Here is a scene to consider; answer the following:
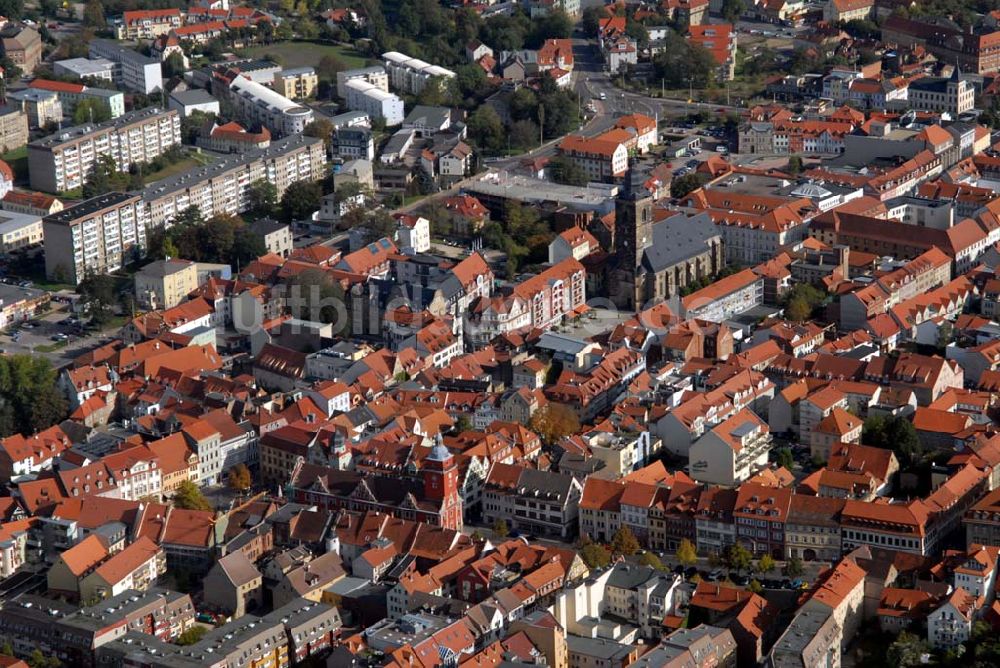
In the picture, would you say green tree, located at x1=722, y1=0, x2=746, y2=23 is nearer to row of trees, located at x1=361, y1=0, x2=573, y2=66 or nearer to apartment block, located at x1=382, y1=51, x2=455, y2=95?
row of trees, located at x1=361, y1=0, x2=573, y2=66

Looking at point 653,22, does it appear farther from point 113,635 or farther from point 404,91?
point 113,635

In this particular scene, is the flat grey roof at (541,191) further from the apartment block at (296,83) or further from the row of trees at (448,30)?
the row of trees at (448,30)

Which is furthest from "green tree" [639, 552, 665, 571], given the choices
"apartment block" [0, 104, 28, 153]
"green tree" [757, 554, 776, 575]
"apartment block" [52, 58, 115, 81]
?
"apartment block" [52, 58, 115, 81]

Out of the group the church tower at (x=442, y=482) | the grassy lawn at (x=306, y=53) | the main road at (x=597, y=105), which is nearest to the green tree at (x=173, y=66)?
the grassy lawn at (x=306, y=53)

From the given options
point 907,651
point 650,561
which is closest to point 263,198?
point 650,561

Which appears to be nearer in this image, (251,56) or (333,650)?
(333,650)

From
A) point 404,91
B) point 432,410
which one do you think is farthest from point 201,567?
point 404,91
